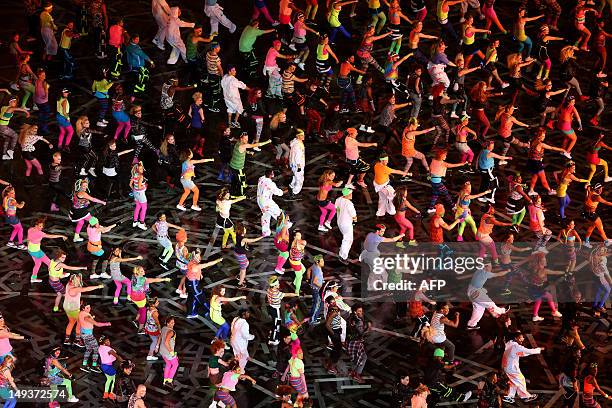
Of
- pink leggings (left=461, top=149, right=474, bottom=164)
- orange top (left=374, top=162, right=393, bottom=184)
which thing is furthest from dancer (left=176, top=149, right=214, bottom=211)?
pink leggings (left=461, top=149, right=474, bottom=164)

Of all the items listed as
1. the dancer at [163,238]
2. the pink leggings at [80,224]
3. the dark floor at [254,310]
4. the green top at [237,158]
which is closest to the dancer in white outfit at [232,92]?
the dark floor at [254,310]

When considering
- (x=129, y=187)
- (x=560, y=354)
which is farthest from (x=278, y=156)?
(x=560, y=354)

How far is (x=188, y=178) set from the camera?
30.5 meters

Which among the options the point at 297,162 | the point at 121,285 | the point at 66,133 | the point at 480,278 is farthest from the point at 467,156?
the point at 66,133

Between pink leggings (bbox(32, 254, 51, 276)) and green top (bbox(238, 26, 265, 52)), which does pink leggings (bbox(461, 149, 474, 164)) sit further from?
pink leggings (bbox(32, 254, 51, 276))

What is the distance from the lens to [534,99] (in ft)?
116

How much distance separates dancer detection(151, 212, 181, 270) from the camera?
28.9 metres

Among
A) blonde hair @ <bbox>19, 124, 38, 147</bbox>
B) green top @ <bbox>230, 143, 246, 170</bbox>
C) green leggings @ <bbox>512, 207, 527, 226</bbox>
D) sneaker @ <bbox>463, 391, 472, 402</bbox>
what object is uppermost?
blonde hair @ <bbox>19, 124, 38, 147</bbox>

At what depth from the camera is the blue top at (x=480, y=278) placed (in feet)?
90.5

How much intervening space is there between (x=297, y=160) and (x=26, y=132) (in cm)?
622

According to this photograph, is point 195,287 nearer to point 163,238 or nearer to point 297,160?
point 163,238

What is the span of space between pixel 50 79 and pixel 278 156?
23.7 ft

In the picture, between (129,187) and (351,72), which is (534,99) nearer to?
(351,72)

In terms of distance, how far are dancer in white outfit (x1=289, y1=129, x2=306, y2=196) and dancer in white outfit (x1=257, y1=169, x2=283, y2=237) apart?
3.81 ft
